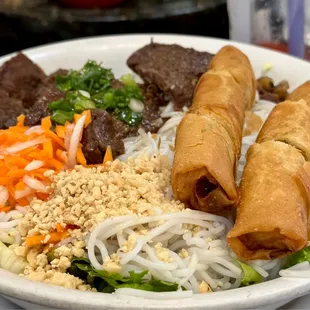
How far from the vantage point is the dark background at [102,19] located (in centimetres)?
416

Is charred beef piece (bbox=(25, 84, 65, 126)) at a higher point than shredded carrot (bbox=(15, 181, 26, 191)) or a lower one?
higher

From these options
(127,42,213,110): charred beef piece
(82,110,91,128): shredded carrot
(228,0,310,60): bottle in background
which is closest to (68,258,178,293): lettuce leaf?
(82,110,91,128): shredded carrot

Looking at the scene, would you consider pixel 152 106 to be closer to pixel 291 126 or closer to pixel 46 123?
pixel 46 123

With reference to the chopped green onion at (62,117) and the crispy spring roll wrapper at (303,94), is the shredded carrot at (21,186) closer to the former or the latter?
the chopped green onion at (62,117)

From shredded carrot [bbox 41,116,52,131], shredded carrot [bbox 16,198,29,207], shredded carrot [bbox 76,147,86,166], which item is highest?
shredded carrot [bbox 41,116,52,131]

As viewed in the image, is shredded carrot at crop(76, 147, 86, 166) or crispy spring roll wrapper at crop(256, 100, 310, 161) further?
shredded carrot at crop(76, 147, 86, 166)

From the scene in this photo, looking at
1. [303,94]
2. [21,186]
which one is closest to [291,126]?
[303,94]

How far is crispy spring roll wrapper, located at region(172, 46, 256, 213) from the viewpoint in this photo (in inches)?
73.9

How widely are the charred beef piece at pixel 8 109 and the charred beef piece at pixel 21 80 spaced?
6 centimetres

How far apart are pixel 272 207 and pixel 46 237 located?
2.61 feet

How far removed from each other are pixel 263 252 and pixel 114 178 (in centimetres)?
61

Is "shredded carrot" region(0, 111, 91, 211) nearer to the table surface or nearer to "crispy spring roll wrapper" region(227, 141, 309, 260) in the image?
the table surface

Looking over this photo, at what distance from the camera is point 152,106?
9.18 feet

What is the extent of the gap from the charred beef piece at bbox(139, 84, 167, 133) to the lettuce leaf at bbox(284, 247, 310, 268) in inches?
41.5
